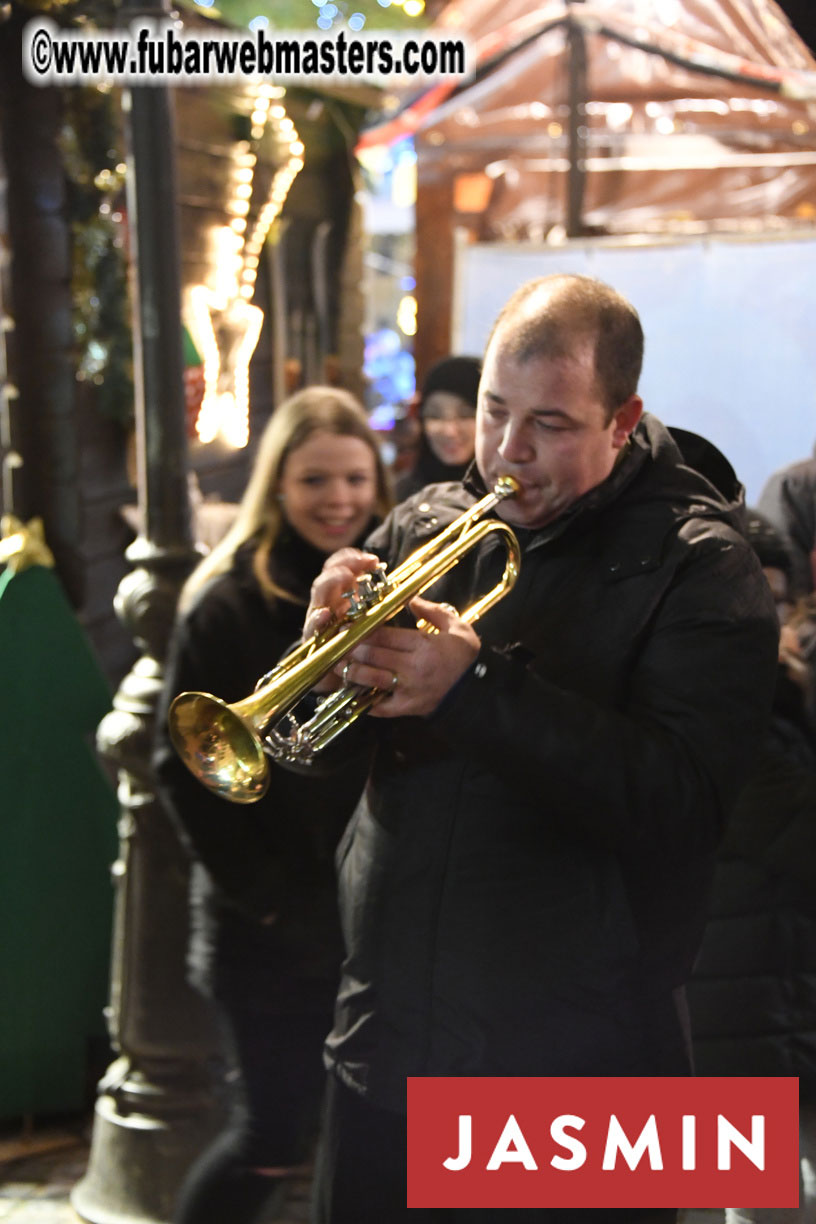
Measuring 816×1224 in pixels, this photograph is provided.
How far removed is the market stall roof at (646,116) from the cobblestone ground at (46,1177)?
5.43 metres

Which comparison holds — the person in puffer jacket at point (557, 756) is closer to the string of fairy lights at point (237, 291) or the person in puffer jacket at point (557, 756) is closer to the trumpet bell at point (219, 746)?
the trumpet bell at point (219, 746)

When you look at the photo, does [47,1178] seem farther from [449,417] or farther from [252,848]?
[449,417]

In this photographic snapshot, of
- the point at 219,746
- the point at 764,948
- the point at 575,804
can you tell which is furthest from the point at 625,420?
the point at 764,948

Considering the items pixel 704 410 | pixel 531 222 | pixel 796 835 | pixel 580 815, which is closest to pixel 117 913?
pixel 796 835

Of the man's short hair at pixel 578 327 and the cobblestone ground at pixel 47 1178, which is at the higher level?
the man's short hair at pixel 578 327

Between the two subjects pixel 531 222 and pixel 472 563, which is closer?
pixel 472 563

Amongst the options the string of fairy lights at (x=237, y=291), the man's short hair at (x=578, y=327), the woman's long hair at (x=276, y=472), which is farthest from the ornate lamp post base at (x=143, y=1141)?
the string of fairy lights at (x=237, y=291)

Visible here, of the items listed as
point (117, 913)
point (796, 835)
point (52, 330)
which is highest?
point (52, 330)

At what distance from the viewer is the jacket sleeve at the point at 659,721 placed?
1917mm

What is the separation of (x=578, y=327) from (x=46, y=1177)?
2952 millimetres

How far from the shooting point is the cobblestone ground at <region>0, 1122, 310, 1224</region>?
12.5 ft

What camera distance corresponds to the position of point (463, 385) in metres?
4.97

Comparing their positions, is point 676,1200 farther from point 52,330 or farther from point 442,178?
point 442,178

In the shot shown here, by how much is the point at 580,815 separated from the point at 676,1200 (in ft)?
→ 2.15
